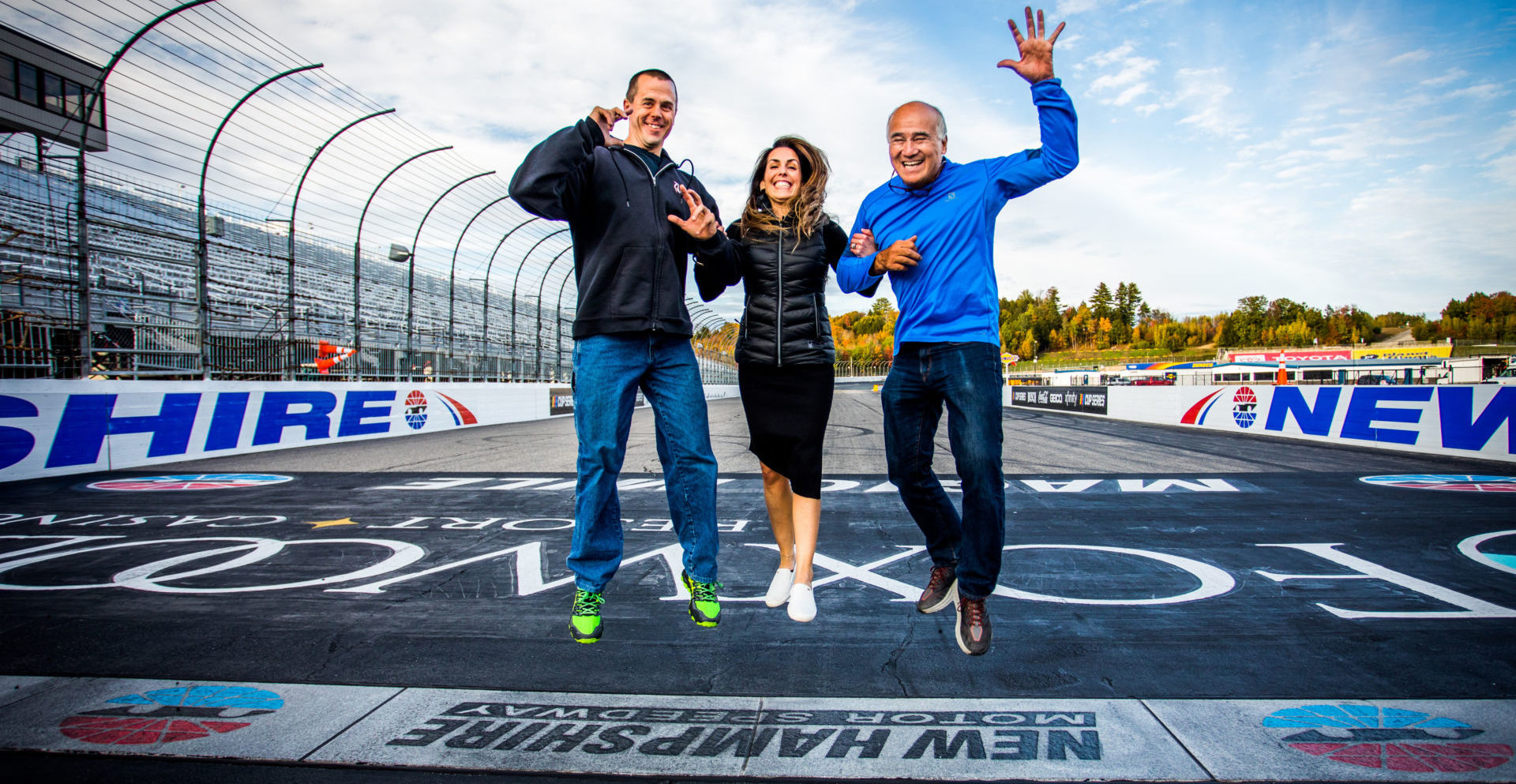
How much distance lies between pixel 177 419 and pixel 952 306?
9.79 metres

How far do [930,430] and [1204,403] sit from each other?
15.6 meters

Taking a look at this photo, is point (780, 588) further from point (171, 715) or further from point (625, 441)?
point (171, 715)

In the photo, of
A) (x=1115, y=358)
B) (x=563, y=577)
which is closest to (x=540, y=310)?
(x=563, y=577)

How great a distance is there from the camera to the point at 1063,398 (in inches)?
921

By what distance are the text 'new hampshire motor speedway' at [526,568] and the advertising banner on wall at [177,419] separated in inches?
159

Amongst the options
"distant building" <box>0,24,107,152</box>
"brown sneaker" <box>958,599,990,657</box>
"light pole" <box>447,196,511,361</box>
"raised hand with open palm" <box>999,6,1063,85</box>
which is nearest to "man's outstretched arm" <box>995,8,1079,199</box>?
"raised hand with open palm" <box>999,6,1063,85</box>

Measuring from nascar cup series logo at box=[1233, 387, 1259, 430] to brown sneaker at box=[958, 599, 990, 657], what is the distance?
550 inches

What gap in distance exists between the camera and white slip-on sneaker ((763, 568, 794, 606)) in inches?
104

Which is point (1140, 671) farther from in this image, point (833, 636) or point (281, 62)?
point (281, 62)

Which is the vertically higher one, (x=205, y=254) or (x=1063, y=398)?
(x=205, y=254)

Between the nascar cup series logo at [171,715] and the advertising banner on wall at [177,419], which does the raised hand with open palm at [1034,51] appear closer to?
the nascar cup series logo at [171,715]

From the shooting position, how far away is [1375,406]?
34.1 ft

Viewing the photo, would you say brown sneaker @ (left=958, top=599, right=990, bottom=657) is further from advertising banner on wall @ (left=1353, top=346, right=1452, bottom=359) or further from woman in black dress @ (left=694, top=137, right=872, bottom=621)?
advertising banner on wall @ (left=1353, top=346, right=1452, bottom=359)

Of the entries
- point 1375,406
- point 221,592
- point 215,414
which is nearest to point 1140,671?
point 221,592
